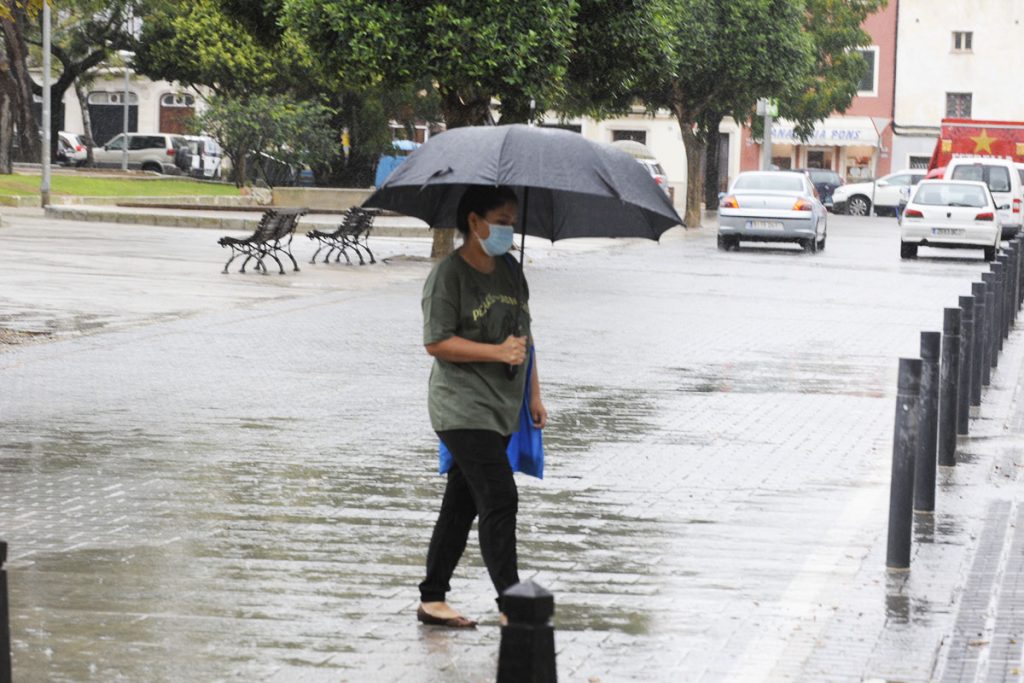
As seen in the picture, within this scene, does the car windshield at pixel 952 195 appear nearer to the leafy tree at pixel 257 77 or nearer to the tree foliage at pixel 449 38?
the tree foliage at pixel 449 38

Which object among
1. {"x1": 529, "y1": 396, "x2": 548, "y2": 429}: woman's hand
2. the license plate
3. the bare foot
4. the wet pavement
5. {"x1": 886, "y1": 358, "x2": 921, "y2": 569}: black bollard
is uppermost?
the license plate

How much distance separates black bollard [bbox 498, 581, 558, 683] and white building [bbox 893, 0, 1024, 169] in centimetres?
6852

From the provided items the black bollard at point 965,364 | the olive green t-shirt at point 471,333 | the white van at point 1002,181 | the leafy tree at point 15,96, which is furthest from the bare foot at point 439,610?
the leafy tree at point 15,96

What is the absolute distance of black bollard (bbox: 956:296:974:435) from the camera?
11156 millimetres

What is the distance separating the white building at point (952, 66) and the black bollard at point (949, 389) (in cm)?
6148

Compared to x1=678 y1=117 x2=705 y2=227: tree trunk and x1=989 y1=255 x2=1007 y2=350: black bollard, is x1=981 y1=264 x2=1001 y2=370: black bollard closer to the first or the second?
x1=989 y1=255 x2=1007 y2=350: black bollard

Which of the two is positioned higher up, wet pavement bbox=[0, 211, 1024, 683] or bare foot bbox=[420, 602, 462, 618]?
bare foot bbox=[420, 602, 462, 618]

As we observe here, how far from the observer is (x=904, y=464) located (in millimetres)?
7438

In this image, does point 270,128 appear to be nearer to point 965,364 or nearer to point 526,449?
point 965,364

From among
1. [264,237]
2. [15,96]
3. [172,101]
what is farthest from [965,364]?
[172,101]

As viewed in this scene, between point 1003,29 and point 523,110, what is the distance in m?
47.4

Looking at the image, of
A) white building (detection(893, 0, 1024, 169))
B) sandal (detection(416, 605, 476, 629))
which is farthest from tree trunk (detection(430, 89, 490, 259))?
white building (detection(893, 0, 1024, 169))

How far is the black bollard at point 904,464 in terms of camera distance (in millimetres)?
7301

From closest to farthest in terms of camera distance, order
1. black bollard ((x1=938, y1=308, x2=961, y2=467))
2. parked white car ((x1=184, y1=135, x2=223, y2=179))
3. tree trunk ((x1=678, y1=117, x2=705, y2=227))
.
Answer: black bollard ((x1=938, y1=308, x2=961, y2=467)), tree trunk ((x1=678, y1=117, x2=705, y2=227)), parked white car ((x1=184, y1=135, x2=223, y2=179))
